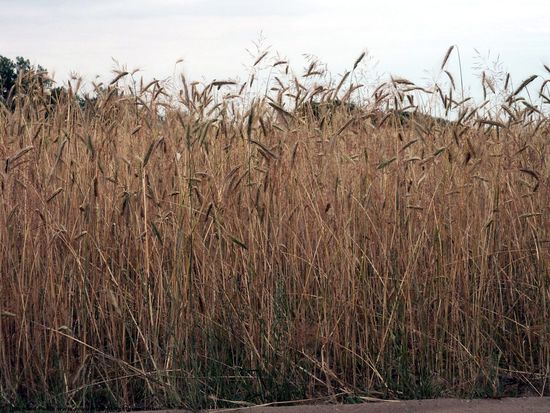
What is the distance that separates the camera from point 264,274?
3502 mm

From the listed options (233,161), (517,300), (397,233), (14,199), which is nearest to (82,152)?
(14,199)

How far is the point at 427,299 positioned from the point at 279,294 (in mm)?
650

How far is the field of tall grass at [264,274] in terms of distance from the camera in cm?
342

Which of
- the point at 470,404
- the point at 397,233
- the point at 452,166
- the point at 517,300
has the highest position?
the point at 452,166

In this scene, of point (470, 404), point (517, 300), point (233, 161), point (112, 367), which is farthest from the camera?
point (233, 161)

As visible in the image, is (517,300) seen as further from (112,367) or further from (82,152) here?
(82,152)

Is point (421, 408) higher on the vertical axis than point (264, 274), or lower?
lower

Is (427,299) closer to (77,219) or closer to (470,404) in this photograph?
(470,404)

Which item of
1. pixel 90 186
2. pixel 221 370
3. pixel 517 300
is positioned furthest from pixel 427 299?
pixel 90 186

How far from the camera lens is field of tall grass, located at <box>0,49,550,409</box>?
11.2 feet

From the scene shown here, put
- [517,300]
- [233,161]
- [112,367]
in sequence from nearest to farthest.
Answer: [112,367] → [517,300] → [233,161]

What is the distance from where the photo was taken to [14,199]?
3.89m

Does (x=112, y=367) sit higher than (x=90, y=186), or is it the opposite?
(x=90, y=186)

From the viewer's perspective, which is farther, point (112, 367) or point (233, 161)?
point (233, 161)
